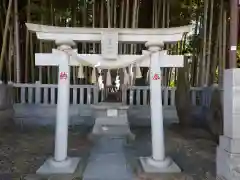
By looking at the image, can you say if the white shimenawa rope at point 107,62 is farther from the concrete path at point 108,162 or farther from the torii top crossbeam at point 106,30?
the concrete path at point 108,162

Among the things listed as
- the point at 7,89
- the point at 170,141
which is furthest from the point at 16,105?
the point at 170,141

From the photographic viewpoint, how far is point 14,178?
388cm

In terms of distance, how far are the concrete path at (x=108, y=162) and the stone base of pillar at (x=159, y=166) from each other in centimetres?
23

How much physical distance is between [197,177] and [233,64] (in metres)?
2.29

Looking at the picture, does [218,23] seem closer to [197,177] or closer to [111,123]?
[111,123]

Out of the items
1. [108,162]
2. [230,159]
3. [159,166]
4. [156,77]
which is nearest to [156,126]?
[159,166]

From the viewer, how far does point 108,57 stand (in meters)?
4.50

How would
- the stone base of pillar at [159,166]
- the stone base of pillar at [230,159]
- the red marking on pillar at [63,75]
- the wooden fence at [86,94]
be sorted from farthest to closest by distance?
1. the wooden fence at [86,94]
2. the red marking on pillar at [63,75]
3. the stone base of pillar at [159,166]
4. the stone base of pillar at [230,159]

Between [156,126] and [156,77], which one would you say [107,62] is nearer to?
[156,77]

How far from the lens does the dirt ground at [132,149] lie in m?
4.21

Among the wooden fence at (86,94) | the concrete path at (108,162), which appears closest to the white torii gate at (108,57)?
the concrete path at (108,162)

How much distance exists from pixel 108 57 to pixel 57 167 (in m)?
1.60

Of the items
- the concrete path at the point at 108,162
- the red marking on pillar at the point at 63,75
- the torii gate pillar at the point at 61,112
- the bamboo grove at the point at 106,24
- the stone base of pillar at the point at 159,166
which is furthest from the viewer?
the bamboo grove at the point at 106,24

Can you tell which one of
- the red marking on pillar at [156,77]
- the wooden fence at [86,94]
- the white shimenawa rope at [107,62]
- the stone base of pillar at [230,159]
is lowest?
the stone base of pillar at [230,159]
